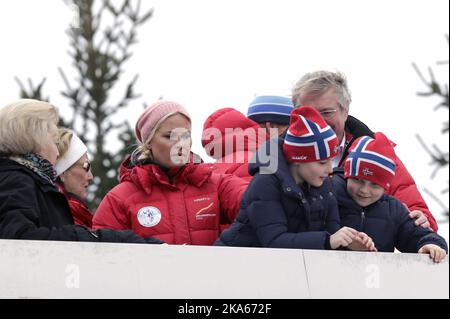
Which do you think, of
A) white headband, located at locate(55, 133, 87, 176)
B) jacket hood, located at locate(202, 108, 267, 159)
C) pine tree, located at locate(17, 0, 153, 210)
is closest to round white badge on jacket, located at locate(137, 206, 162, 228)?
white headband, located at locate(55, 133, 87, 176)

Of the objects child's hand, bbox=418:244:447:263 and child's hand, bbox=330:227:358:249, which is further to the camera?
child's hand, bbox=418:244:447:263

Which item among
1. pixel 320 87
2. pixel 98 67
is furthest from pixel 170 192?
pixel 98 67

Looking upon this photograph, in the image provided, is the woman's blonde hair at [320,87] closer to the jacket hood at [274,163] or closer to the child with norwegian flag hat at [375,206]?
the child with norwegian flag hat at [375,206]

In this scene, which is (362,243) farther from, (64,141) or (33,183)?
(64,141)

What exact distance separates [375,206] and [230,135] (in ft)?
3.40

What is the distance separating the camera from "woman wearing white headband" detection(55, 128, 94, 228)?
6.36 m

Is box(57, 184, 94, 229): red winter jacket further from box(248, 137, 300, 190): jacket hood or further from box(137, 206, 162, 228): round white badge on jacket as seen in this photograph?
box(248, 137, 300, 190): jacket hood

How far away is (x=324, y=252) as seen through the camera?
529cm

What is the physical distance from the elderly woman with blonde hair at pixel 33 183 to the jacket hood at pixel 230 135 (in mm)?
1483

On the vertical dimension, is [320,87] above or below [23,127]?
below

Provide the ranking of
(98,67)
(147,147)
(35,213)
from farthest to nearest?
(98,67)
(147,147)
(35,213)

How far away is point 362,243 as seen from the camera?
222 inches

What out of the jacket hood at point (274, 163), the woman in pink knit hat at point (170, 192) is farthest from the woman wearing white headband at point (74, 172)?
the jacket hood at point (274, 163)

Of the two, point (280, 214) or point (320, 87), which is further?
point (320, 87)
